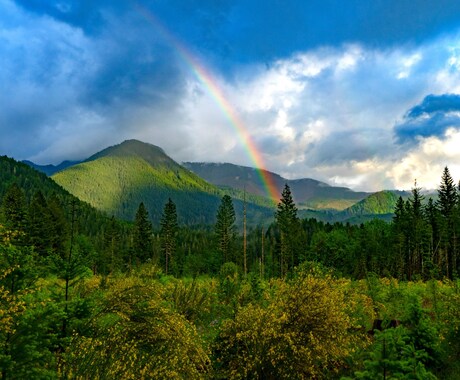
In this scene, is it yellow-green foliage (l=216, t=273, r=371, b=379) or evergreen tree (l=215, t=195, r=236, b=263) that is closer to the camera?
yellow-green foliage (l=216, t=273, r=371, b=379)

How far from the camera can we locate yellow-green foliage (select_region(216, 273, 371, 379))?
11844 millimetres

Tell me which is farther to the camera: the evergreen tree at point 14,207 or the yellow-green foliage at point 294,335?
the evergreen tree at point 14,207

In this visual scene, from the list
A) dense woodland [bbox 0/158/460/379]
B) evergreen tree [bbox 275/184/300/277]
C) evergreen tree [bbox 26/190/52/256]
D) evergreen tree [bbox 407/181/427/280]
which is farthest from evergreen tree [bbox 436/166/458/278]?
evergreen tree [bbox 26/190/52/256]

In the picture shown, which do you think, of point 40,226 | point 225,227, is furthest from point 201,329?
point 225,227

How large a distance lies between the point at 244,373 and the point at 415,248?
221ft

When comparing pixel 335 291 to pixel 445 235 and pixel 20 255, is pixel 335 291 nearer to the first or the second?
pixel 20 255

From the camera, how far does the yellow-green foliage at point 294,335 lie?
11.8 metres

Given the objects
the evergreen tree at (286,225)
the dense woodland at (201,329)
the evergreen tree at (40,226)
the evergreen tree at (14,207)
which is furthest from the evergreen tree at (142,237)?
the dense woodland at (201,329)

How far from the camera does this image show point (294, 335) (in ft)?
38.4

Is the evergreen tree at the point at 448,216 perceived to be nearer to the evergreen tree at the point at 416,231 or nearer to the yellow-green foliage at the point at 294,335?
the evergreen tree at the point at 416,231

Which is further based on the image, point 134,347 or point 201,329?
point 201,329

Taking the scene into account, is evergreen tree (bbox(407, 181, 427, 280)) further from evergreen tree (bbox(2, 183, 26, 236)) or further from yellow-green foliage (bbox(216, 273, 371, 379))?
evergreen tree (bbox(2, 183, 26, 236))

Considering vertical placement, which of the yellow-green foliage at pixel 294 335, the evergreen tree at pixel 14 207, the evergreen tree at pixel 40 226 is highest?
the evergreen tree at pixel 14 207

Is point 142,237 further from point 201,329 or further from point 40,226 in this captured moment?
point 201,329
